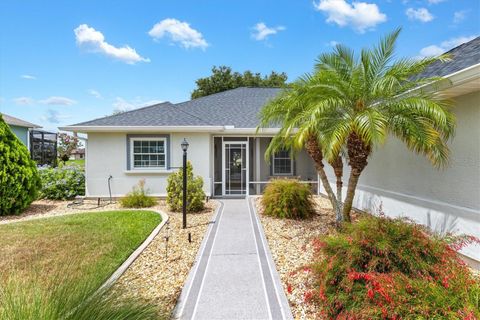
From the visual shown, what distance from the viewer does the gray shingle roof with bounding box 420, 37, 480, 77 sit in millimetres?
5527

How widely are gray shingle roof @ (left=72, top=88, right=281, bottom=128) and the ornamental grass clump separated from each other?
29.9 ft

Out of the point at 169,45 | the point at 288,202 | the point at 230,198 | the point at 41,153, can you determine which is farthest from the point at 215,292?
the point at 41,153

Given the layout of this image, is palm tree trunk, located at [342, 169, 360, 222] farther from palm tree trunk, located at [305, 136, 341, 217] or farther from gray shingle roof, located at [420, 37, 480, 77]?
gray shingle roof, located at [420, 37, 480, 77]

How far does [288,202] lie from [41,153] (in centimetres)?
2917

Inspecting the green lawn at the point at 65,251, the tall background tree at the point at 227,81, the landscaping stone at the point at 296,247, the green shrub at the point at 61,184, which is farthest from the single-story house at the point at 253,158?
the tall background tree at the point at 227,81

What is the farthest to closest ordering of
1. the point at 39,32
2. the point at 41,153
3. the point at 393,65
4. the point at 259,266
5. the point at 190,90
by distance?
the point at 190,90, the point at 41,153, the point at 39,32, the point at 393,65, the point at 259,266

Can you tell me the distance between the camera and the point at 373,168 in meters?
9.03

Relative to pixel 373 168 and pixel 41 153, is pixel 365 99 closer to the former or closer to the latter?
pixel 373 168

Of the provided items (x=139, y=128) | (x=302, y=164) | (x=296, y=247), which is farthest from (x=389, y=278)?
(x=302, y=164)

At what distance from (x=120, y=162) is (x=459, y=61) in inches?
478

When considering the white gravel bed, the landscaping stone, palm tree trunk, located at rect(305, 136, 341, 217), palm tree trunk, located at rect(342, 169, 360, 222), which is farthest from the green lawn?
palm tree trunk, located at rect(342, 169, 360, 222)

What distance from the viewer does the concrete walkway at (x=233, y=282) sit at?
3752 millimetres

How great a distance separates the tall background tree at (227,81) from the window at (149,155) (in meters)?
25.2

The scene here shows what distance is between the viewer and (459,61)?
598 cm
